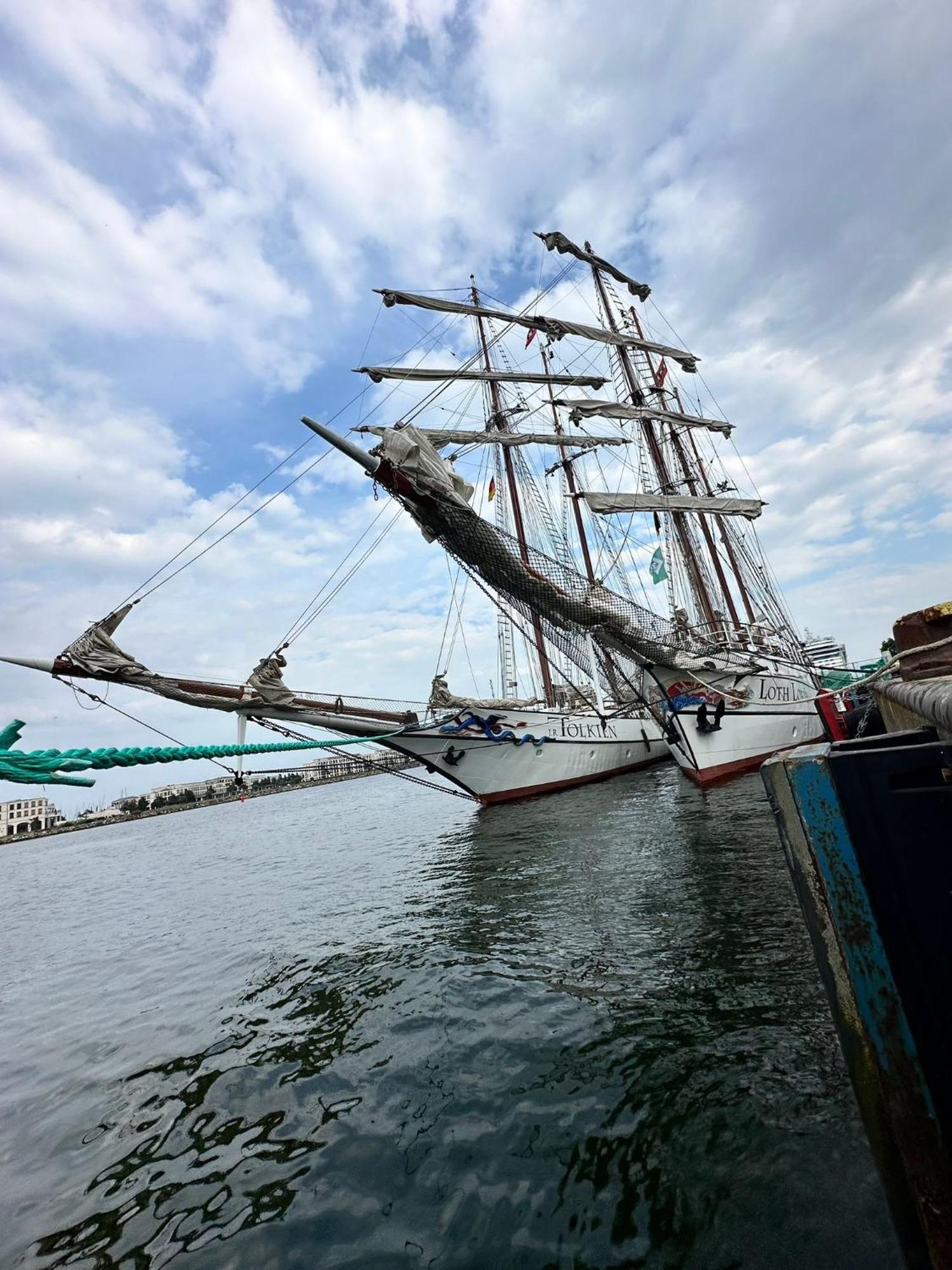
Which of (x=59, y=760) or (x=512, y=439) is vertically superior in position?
(x=512, y=439)

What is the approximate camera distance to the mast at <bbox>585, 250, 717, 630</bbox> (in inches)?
1128

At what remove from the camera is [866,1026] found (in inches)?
91.7

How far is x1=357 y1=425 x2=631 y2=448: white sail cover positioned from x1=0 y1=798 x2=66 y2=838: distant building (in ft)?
448

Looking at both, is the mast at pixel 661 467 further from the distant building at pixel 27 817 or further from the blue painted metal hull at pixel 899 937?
the distant building at pixel 27 817

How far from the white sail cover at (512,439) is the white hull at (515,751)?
12461 millimetres

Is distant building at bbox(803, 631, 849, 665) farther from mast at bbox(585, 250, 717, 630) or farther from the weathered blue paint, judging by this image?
the weathered blue paint

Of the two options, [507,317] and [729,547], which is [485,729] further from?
[729,547]

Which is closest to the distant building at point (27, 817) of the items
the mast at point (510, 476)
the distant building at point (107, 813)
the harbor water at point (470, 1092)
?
the distant building at point (107, 813)

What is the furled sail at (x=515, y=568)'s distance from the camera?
38.4ft

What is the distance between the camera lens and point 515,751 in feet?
70.5

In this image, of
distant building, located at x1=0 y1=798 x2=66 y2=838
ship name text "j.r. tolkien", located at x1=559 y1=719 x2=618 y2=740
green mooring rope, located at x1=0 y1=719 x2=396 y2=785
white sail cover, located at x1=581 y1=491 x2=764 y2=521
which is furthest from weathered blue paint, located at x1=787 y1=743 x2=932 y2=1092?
distant building, located at x1=0 y1=798 x2=66 y2=838

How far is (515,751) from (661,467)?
57.2 ft

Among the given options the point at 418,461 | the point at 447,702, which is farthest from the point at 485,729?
the point at 418,461

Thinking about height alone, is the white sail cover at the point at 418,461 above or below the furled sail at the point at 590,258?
below
